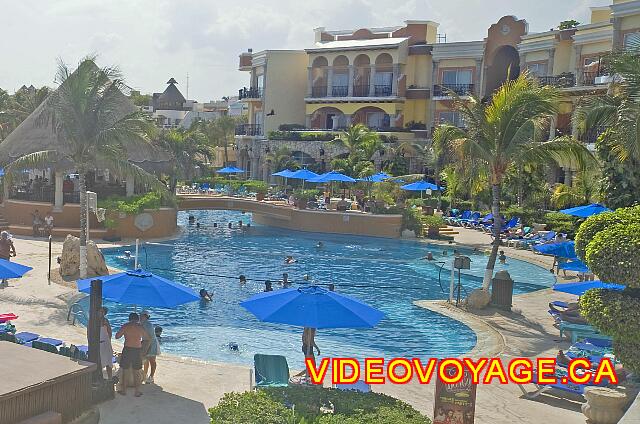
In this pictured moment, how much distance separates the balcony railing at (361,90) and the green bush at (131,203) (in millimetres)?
27558

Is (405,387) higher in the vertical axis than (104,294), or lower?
lower

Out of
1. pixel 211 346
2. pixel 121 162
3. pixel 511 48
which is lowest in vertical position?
pixel 211 346

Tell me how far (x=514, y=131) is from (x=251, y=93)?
144 feet

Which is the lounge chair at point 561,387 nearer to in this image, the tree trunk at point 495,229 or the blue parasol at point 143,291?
the blue parasol at point 143,291

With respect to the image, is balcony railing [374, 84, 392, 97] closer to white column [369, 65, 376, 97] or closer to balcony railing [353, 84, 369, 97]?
white column [369, 65, 376, 97]

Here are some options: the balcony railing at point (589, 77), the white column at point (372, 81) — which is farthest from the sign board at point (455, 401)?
the white column at point (372, 81)

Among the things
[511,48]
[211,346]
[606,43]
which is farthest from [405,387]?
[511,48]

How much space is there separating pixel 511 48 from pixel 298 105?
18710 mm

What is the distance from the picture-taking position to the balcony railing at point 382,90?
54906 mm

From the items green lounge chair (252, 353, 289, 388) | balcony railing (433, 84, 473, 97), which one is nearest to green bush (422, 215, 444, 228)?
balcony railing (433, 84, 473, 97)

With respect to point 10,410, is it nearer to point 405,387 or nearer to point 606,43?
point 405,387

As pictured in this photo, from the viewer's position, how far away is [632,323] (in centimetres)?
974

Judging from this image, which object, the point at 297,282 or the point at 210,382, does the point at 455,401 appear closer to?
the point at 210,382

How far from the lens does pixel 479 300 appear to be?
18703 millimetres
